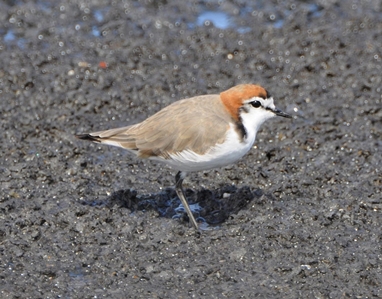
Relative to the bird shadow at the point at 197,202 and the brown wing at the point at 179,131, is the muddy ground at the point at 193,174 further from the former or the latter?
the brown wing at the point at 179,131

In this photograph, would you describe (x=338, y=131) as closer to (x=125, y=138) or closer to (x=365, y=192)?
(x=365, y=192)

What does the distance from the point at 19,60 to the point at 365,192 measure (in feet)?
15.9

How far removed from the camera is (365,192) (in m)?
6.80

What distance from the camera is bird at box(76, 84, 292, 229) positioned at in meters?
6.20

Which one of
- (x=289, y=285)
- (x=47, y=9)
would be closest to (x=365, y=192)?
(x=289, y=285)

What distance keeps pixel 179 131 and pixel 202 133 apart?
0.24m

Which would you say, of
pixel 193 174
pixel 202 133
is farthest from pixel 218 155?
pixel 193 174

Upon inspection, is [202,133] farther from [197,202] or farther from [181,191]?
[197,202]

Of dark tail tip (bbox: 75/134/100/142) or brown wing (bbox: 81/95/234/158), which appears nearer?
brown wing (bbox: 81/95/234/158)

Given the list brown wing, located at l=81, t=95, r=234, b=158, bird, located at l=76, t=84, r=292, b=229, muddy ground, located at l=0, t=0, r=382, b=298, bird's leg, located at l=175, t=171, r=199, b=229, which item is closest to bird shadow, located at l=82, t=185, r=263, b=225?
muddy ground, located at l=0, t=0, r=382, b=298

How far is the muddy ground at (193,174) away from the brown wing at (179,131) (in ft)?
2.02

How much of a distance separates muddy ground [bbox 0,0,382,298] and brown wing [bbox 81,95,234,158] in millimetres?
615

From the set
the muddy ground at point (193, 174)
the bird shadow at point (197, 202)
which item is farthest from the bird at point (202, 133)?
the muddy ground at point (193, 174)

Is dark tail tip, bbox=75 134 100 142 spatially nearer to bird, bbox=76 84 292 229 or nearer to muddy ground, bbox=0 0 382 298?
bird, bbox=76 84 292 229
